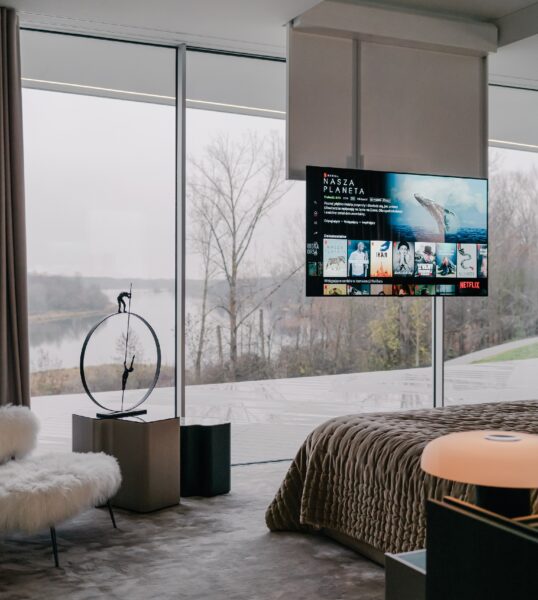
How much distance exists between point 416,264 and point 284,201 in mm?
1012


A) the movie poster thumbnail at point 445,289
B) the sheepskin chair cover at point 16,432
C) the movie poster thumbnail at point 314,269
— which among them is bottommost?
the sheepskin chair cover at point 16,432

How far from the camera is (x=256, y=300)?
5.77 metres

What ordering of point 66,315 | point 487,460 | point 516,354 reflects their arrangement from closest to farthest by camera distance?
point 487,460 → point 66,315 → point 516,354

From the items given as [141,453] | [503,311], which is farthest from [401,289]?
[141,453]

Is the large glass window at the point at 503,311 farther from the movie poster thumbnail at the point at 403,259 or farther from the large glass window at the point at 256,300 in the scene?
the movie poster thumbnail at the point at 403,259

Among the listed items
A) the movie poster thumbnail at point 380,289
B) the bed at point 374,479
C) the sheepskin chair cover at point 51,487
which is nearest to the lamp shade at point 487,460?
the bed at point 374,479

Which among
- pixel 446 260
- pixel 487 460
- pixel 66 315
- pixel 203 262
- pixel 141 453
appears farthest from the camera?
pixel 446 260

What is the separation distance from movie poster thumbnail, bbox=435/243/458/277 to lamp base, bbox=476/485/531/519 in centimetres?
399

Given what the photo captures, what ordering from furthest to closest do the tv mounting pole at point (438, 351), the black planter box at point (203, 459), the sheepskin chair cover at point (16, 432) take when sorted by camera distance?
the tv mounting pole at point (438, 351) → the black planter box at point (203, 459) → the sheepskin chair cover at point (16, 432)

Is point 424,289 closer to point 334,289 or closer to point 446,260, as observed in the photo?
point 446,260

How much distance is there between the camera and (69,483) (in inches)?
139

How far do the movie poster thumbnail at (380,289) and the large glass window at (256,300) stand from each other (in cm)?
52

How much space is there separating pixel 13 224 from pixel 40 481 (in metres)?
1.77

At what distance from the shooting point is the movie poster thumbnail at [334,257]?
5.30 m
